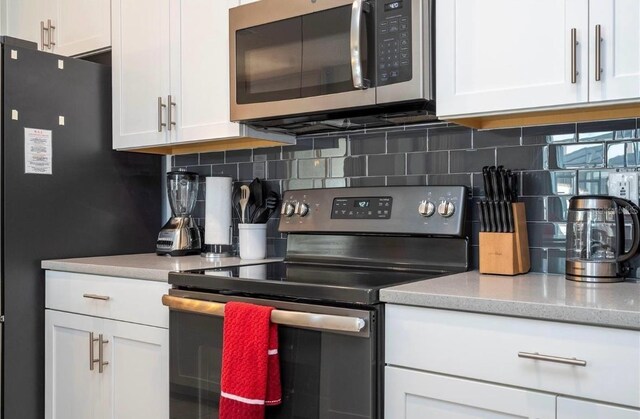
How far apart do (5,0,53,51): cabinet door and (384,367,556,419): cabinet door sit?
7.83 ft

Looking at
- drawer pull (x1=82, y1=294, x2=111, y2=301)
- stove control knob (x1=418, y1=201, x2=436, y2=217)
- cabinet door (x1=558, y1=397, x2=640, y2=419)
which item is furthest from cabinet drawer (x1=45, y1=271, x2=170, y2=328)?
cabinet door (x1=558, y1=397, x2=640, y2=419)

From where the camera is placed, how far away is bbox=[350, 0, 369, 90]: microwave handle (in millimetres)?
1801

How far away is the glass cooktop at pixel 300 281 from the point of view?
4.99 feet

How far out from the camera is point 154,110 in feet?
8.13

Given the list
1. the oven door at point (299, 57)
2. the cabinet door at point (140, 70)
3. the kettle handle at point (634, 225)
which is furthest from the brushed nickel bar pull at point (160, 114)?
the kettle handle at point (634, 225)

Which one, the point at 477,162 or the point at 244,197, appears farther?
the point at 244,197

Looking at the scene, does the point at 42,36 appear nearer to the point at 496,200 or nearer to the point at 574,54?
the point at 496,200

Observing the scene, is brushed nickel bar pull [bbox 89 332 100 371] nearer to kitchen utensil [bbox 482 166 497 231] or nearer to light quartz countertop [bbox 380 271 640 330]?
light quartz countertop [bbox 380 271 640 330]

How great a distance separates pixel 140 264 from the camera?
87.0 inches

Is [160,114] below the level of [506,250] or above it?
above

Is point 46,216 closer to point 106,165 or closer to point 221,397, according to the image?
point 106,165

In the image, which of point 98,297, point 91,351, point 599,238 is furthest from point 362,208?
point 91,351

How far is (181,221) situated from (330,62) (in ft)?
3.33

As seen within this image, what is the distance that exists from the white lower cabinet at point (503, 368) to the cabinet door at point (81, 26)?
6.24 ft
